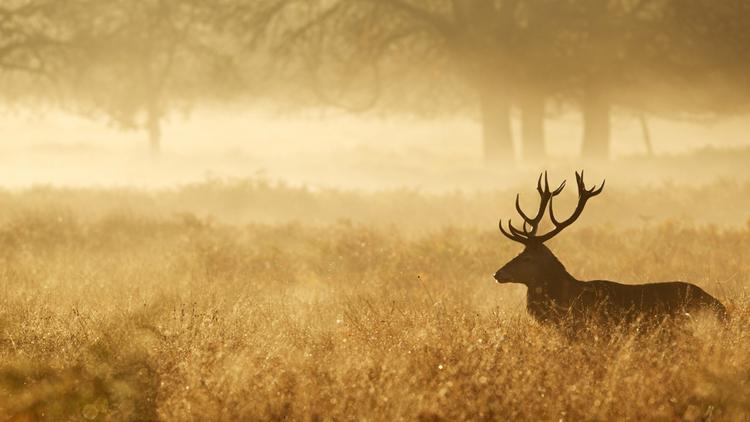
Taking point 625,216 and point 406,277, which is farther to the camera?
point 625,216

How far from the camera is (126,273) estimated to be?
9234 mm

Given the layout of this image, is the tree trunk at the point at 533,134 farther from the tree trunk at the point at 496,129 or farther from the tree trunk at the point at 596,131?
the tree trunk at the point at 496,129

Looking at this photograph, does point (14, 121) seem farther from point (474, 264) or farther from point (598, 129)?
point (474, 264)

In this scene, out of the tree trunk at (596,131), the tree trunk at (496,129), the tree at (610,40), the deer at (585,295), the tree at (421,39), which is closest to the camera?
the deer at (585,295)

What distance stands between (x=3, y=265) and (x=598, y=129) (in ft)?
66.7

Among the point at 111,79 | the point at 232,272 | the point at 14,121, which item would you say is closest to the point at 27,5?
the point at 111,79

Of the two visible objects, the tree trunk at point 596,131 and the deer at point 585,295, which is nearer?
A: the deer at point 585,295

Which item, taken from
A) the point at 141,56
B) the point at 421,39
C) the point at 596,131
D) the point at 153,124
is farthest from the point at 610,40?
the point at 153,124

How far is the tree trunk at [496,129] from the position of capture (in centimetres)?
2319

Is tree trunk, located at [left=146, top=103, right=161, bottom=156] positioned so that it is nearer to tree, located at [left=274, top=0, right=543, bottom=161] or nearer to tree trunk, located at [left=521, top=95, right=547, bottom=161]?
tree, located at [left=274, top=0, right=543, bottom=161]

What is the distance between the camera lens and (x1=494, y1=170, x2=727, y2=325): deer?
243 inches

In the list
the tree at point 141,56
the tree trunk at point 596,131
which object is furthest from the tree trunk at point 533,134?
the tree at point 141,56

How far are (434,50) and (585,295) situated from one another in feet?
54.5

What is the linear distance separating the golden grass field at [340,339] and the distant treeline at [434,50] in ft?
33.6
